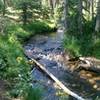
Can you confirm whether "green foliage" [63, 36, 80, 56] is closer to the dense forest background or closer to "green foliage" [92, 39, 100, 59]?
the dense forest background

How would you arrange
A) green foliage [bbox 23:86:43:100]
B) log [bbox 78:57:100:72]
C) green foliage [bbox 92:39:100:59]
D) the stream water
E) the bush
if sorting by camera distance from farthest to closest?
1. green foliage [bbox 92:39:100:59]
2. log [bbox 78:57:100:72]
3. the stream water
4. the bush
5. green foliage [bbox 23:86:43:100]

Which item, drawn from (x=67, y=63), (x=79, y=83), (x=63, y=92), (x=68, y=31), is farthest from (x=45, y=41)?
(x=63, y=92)

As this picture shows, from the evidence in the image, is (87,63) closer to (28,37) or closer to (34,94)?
(34,94)

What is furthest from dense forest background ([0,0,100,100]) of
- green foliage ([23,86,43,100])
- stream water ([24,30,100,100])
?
stream water ([24,30,100,100])

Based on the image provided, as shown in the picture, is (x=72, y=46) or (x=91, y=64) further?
(x=72, y=46)

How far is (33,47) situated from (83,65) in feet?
24.5

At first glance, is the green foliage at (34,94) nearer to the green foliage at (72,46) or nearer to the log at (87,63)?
the log at (87,63)

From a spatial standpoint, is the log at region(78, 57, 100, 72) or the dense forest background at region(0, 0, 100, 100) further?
the log at region(78, 57, 100, 72)

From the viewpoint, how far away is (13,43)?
16297 mm

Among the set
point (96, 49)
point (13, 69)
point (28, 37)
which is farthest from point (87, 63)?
point (28, 37)

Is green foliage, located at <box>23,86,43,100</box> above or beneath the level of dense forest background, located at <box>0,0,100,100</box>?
above

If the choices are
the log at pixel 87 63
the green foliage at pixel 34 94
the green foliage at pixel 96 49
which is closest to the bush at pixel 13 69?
the green foliage at pixel 34 94

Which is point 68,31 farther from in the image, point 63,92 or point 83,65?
point 63,92

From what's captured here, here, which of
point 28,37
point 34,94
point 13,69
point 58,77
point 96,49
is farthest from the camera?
point 28,37
